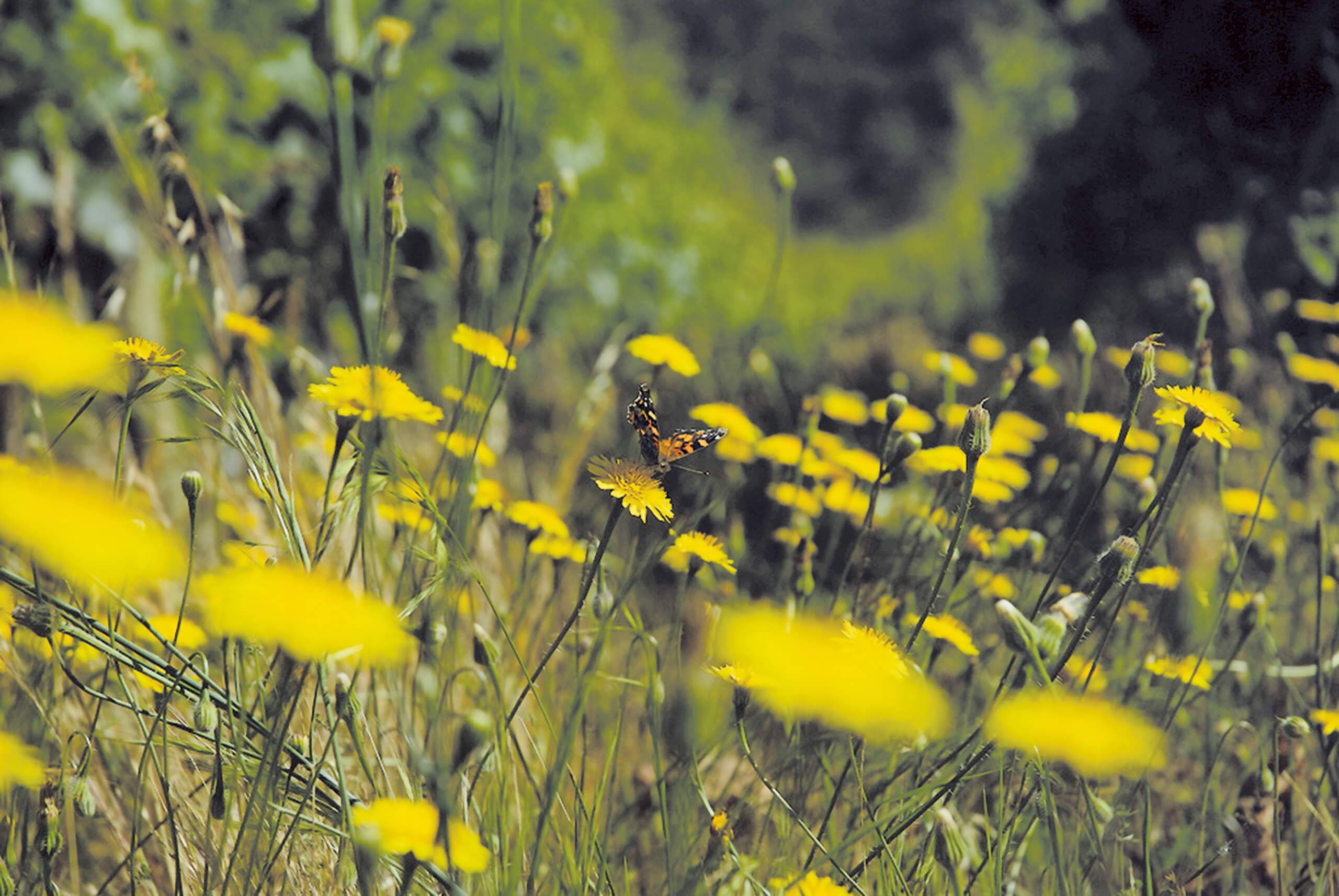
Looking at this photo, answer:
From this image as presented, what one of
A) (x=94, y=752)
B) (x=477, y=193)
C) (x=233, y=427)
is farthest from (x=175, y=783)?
(x=477, y=193)

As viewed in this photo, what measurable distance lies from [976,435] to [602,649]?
35 cm

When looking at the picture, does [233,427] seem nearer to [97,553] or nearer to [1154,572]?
[97,553]

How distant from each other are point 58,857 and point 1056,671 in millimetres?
1067

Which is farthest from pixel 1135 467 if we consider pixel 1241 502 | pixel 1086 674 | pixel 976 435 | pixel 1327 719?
pixel 976 435

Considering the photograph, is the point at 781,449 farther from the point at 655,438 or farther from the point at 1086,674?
the point at 1086,674

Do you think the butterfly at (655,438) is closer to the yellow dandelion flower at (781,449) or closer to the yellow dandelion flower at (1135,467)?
the yellow dandelion flower at (781,449)

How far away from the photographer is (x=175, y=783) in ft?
3.39

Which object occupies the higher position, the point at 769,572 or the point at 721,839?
the point at 721,839

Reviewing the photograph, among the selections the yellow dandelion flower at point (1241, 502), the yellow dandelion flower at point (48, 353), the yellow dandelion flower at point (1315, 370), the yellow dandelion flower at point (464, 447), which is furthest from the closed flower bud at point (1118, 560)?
the yellow dandelion flower at point (1315, 370)

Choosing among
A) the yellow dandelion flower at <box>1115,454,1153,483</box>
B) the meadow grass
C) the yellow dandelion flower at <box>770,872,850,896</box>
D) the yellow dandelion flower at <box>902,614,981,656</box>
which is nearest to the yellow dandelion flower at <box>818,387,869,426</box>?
the meadow grass

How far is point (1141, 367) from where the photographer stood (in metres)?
0.82

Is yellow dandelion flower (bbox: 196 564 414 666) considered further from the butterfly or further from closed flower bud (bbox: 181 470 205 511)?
the butterfly

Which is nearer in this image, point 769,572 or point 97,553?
point 97,553

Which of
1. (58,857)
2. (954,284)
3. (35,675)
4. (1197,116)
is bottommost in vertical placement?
(954,284)
